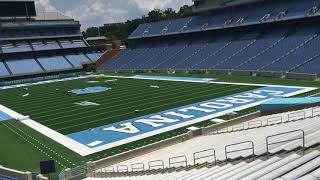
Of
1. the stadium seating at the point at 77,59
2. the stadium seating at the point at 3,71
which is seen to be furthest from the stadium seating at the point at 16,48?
the stadium seating at the point at 77,59

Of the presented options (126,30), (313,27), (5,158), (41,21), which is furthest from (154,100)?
(126,30)

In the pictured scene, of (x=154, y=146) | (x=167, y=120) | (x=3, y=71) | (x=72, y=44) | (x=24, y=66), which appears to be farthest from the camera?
(x=72, y=44)

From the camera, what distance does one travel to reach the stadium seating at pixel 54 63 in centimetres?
6138

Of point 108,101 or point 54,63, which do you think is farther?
point 54,63

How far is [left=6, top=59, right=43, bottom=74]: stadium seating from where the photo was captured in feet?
192

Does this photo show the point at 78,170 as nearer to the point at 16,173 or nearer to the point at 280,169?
the point at 16,173

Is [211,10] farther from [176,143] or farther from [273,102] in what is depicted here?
[176,143]

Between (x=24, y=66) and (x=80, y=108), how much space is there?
107ft

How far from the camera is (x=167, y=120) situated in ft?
78.5

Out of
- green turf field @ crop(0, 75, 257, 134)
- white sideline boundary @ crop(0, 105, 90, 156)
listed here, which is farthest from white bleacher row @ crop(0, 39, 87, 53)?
white sideline boundary @ crop(0, 105, 90, 156)

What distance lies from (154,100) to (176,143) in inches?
468

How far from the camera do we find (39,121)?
89.4ft

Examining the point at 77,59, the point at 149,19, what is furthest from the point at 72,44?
the point at 149,19

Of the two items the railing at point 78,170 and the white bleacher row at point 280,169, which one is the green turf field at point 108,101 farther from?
the white bleacher row at point 280,169
